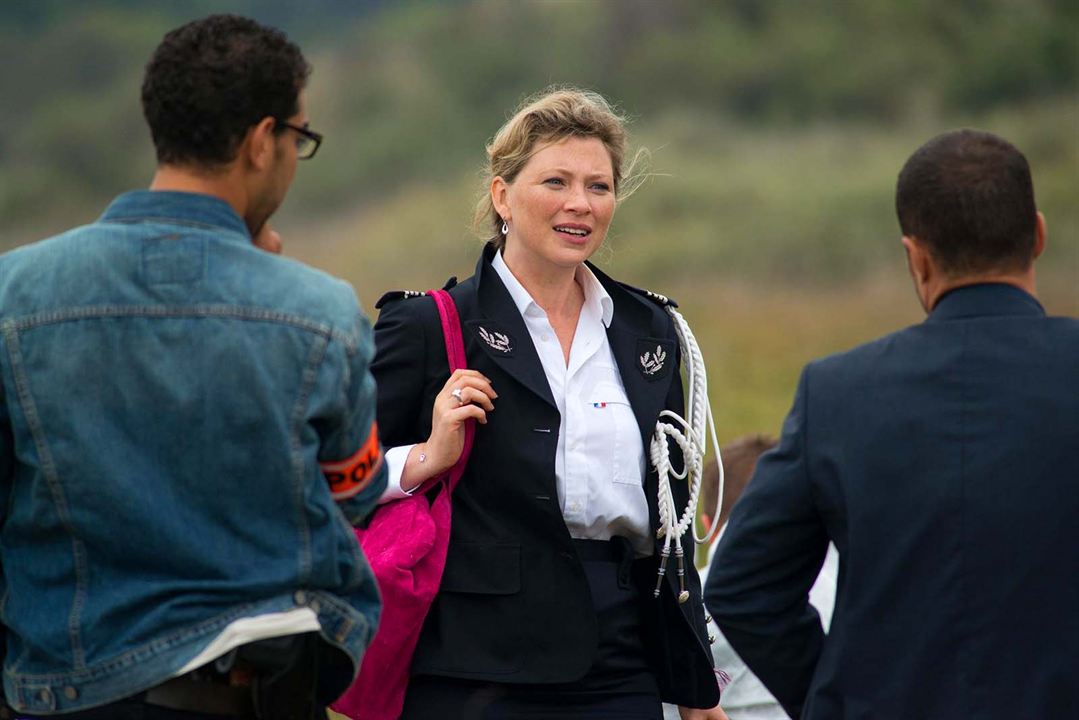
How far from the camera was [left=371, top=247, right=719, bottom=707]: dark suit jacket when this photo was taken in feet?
11.1

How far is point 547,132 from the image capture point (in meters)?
3.75

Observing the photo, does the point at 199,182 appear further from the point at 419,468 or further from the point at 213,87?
the point at 419,468

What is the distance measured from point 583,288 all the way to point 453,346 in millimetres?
447

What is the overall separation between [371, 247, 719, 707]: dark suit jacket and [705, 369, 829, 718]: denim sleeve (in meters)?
0.62

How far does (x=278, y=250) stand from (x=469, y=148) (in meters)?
24.9

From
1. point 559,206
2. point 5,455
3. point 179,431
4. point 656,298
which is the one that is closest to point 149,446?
point 179,431

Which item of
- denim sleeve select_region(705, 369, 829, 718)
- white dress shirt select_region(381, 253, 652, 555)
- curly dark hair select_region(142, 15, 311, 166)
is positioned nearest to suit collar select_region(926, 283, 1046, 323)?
denim sleeve select_region(705, 369, 829, 718)

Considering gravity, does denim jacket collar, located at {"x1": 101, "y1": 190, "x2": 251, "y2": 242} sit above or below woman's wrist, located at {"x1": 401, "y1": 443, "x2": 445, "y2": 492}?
above

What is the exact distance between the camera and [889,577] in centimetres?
259

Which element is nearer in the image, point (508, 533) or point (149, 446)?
point (149, 446)

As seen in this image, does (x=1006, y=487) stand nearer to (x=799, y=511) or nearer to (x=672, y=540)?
(x=799, y=511)

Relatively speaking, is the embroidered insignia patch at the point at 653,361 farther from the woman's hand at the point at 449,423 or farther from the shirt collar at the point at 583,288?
the woman's hand at the point at 449,423

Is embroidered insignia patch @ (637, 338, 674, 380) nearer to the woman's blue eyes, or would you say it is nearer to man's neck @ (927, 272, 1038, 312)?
the woman's blue eyes

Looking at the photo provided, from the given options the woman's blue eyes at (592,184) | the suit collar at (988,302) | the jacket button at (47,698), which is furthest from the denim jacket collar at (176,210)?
the woman's blue eyes at (592,184)
